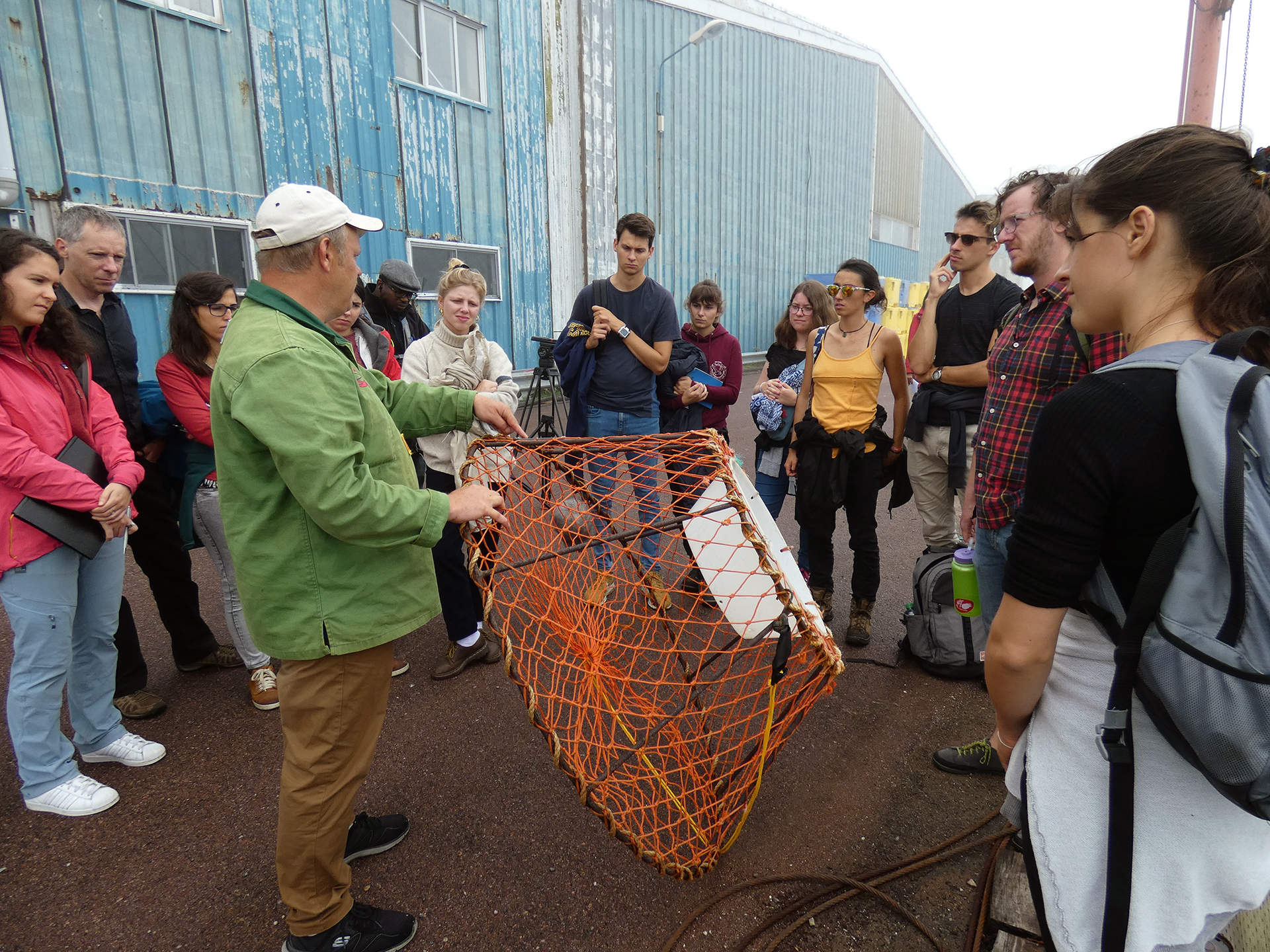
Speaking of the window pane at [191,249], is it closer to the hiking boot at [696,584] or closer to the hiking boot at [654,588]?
the hiking boot at [696,584]

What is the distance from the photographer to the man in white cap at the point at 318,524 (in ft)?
5.16

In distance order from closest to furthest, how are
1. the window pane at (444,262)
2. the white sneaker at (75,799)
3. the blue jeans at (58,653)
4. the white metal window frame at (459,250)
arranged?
the blue jeans at (58,653)
the white sneaker at (75,799)
the white metal window frame at (459,250)
the window pane at (444,262)

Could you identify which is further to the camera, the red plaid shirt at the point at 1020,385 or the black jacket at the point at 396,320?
the black jacket at the point at 396,320

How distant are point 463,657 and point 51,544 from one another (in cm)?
170

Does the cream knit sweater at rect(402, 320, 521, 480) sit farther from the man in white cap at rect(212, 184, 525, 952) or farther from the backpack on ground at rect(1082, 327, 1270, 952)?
the backpack on ground at rect(1082, 327, 1270, 952)

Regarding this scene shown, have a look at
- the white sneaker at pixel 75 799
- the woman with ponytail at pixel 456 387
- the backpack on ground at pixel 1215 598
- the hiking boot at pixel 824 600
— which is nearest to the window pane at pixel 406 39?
the woman with ponytail at pixel 456 387

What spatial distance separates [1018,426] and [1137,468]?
1380 millimetres

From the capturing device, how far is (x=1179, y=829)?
3.51 ft

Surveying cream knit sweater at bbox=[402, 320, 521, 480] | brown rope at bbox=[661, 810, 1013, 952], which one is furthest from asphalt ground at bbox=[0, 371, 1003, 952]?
cream knit sweater at bbox=[402, 320, 521, 480]

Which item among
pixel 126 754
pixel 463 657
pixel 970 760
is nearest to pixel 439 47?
pixel 463 657

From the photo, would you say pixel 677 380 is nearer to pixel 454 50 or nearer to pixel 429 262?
pixel 429 262

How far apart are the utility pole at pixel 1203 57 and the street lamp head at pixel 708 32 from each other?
6.38 meters

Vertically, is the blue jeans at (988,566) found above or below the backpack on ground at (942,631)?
above

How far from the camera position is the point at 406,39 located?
8078 mm
